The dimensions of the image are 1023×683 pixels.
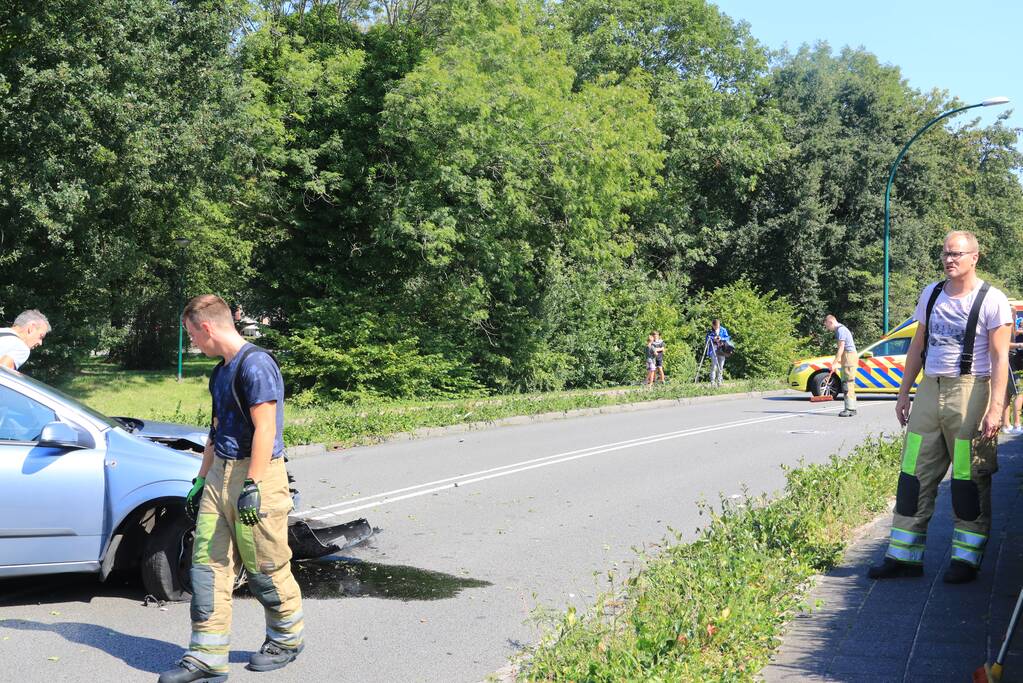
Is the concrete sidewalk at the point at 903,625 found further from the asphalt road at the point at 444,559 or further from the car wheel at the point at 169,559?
the car wheel at the point at 169,559

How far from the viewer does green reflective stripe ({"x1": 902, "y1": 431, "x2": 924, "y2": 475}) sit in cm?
625

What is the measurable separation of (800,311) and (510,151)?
19924 mm

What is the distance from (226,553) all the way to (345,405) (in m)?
17.2

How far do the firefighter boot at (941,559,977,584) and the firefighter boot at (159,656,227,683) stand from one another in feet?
13.5

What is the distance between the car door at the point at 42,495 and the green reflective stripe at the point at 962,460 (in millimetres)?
5091

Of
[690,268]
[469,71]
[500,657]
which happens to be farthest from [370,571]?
[690,268]

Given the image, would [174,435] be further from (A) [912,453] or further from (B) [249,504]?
(A) [912,453]

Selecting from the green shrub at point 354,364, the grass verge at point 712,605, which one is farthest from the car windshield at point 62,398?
the green shrub at point 354,364

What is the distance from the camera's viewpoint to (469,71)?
21250mm

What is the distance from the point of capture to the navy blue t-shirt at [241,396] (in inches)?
193

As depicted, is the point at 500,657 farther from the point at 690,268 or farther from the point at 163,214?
the point at 690,268

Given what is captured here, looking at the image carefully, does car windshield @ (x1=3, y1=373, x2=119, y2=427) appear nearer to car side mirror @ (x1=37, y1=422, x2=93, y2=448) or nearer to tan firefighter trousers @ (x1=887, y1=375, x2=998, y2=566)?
car side mirror @ (x1=37, y1=422, x2=93, y2=448)

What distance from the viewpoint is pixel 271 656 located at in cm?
515

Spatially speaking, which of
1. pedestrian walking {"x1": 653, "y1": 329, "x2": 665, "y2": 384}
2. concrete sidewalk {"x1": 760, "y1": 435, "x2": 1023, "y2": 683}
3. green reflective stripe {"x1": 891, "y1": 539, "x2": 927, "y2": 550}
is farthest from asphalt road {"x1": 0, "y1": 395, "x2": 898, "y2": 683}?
pedestrian walking {"x1": 653, "y1": 329, "x2": 665, "y2": 384}
